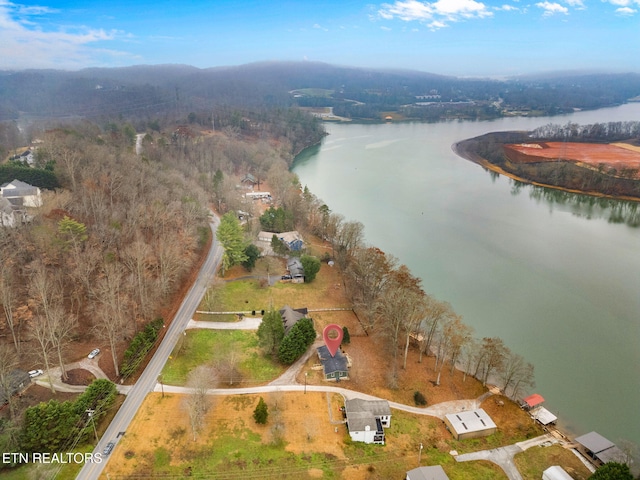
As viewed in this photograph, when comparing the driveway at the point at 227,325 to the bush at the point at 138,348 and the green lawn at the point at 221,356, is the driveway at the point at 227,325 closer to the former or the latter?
the green lawn at the point at 221,356

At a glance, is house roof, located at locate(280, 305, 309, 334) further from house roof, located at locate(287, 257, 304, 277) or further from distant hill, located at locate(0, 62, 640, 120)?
distant hill, located at locate(0, 62, 640, 120)

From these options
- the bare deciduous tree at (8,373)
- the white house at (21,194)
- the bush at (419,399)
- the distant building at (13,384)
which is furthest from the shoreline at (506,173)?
the bare deciduous tree at (8,373)

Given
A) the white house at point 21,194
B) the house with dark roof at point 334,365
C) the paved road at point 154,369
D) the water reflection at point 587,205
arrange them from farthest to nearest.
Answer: the water reflection at point 587,205 < the white house at point 21,194 < the house with dark roof at point 334,365 < the paved road at point 154,369

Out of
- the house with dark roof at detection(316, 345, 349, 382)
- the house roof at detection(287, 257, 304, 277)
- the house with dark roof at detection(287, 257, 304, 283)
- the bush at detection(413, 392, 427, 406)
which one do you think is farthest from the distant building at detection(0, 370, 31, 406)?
the bush at detection(413, 392, 427, 406)

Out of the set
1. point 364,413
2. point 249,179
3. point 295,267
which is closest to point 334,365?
point 364,413

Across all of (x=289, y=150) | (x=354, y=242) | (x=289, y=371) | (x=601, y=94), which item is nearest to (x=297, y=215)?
(x=354, y=242)

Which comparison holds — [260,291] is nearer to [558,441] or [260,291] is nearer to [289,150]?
[558,441]

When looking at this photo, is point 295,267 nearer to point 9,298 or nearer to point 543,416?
point 9,298
